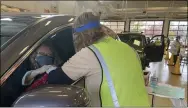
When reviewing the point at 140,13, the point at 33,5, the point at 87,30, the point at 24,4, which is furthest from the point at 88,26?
the point at 140,13

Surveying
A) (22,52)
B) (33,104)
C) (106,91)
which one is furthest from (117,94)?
(22,52)

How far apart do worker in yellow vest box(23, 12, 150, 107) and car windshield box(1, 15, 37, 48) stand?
0.48m

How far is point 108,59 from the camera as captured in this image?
1029 mm

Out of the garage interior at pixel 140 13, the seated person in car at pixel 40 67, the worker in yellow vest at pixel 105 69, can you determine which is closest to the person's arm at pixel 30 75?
the seated person in car at pixel 40 67

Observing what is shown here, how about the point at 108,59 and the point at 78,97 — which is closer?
the point at 78,97

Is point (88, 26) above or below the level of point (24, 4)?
below

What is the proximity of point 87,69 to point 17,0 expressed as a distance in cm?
510

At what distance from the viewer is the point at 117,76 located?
103 centimetres

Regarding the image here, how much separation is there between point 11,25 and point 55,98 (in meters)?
→ 0.93

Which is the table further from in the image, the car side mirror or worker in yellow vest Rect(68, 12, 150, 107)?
the car side mirror

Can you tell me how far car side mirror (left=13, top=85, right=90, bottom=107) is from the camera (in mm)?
762

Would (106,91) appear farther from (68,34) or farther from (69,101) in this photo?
(68,34)

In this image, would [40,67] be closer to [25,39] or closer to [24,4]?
[25,39]

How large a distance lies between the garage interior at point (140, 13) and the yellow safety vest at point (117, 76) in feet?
4.31
